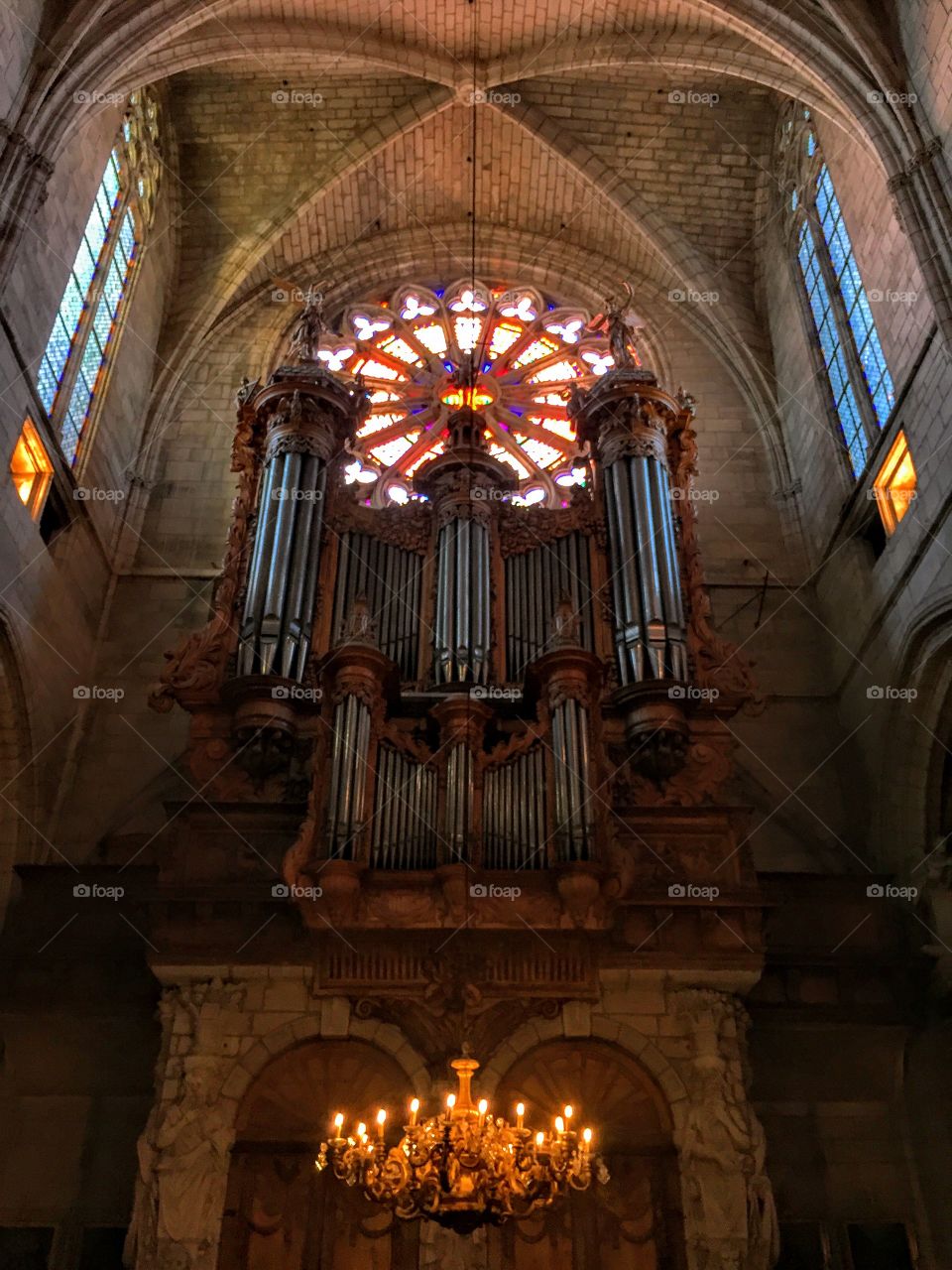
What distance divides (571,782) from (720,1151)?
2.95 m

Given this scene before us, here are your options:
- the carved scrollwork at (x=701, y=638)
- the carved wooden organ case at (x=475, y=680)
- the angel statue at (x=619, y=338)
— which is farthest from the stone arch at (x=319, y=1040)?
the angel statue at (x=619, y=338)

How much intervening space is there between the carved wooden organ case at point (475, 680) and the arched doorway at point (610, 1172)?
1.07 m

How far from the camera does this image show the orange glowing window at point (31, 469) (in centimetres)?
1220

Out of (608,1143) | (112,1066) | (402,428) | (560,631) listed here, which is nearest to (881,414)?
(560,631)

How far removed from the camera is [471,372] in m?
16.1

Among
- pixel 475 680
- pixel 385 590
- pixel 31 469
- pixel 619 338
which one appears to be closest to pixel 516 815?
pixel 475 680

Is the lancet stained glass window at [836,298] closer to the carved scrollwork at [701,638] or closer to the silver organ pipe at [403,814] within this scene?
the carved scrollwork at [701,638]

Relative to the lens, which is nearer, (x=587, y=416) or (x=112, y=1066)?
(x=112, y=1066)

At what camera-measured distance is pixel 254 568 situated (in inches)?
482

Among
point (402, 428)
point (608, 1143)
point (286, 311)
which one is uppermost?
point (286, 311)

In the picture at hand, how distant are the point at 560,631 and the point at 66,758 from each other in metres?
5.84

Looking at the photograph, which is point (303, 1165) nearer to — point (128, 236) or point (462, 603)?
point (462, 603)

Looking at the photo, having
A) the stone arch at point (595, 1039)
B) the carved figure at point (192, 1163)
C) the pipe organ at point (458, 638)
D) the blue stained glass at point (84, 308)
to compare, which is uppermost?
the blue stained glass at point (84, 308)

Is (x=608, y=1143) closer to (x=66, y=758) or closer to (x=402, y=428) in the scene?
(x=66, y=758)
